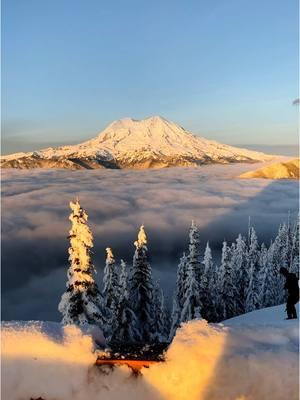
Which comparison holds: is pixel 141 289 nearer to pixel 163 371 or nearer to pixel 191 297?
pixel 191 297

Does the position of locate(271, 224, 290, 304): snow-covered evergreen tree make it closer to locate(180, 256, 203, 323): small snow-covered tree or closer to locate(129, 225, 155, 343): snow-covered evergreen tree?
locate(180, 256, 203, 323): small snow-covered tree

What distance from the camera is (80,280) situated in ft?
86.4

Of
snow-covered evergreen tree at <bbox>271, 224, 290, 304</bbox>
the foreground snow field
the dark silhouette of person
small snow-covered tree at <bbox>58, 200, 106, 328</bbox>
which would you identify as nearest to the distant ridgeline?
small snow-covered tree at <bbox>58, 200, 106, 328</bbox>

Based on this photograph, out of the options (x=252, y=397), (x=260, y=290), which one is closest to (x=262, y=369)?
(x=252, y=397)

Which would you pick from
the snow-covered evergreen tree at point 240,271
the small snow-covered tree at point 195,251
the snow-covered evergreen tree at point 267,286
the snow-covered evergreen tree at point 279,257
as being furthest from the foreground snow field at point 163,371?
the snow-covered evergreen tree at point 279,257

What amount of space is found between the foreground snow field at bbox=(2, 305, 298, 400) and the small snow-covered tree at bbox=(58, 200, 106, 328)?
1800 centimetres

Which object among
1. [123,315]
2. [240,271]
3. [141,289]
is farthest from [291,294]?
[240,271]

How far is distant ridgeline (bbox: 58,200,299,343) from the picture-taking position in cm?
2647

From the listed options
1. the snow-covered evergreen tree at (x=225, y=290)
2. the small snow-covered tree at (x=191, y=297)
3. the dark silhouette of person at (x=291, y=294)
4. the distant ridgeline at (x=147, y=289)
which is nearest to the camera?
the dark silhouette of person at (x=291, y=294)

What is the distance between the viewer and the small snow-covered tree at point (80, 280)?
2619 cm

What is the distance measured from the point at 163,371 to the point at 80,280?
19004 millimetres

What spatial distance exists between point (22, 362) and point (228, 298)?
45273 mm

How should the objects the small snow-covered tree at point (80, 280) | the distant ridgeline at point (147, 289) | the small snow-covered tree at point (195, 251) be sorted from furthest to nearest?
the small snow-covered tree at point (195, 251), the distant ridgeline at point (147, 289), the small snow-covered tree at point (80, 280)

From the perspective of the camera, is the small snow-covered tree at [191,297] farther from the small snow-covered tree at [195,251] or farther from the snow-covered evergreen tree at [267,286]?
the snow-covered evergreen tree at [267,286]
